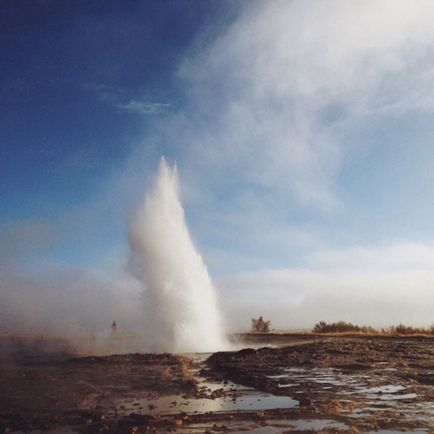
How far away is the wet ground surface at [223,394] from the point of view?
8.49m

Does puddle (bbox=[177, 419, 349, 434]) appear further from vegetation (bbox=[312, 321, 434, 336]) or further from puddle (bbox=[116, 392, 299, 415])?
vegetation (bbox=[312, 321, 434, 336])

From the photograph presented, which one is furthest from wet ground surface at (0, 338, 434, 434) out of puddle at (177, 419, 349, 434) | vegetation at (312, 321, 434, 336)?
vegetation at (312, 321, 434, 336)

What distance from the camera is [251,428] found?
26.7ft

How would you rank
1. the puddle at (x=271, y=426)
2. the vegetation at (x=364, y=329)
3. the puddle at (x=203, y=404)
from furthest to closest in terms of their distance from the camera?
1. the vegetation at (x=364, y=329)
2. the puddle at (x=203, y=404)
3. the puddle at (x=271, y=426)

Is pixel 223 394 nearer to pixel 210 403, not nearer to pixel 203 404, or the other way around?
pixel 210 403

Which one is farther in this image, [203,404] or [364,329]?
[364,329]

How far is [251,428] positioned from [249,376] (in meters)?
7.07

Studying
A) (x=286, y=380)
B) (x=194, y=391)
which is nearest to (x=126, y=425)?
(x=194, y=391)

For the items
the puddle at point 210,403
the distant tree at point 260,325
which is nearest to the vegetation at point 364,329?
the distant tree at point 260,325

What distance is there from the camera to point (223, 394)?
38.9 feet

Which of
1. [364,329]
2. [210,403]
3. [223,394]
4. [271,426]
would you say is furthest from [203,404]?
[364,329]

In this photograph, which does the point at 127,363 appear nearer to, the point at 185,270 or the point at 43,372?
the point at 43,372

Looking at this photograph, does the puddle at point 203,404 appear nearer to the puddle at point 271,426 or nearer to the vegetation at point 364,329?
the puddle at point 271,426

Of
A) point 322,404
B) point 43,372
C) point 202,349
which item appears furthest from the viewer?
point 202,349
